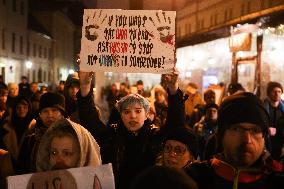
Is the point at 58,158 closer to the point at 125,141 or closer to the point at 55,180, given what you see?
the point at 55,180

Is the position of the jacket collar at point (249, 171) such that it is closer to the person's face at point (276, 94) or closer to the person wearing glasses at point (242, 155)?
the person wearing glasses at point (242, 155)

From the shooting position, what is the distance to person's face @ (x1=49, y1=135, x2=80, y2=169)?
9.36ft

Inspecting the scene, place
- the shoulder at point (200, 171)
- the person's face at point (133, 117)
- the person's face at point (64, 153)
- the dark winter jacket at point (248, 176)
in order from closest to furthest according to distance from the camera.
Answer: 1. the dark winter jacket at point (248, 176)
2. the shoulder at point (200, 171)
3. the person's face at point (64, 153)
4. the person's face at point (133, 117)

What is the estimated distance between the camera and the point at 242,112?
8.66ft

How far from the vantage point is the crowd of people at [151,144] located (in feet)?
8.40

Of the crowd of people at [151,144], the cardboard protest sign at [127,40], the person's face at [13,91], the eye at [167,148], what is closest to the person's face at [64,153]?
the crowd of people at [151,144]

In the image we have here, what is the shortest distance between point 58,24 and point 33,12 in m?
5.12

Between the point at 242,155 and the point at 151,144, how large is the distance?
6.09 ft

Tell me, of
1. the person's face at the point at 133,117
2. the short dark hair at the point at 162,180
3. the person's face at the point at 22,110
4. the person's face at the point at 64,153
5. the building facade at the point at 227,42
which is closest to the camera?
the short dark hair at the point at 162,180

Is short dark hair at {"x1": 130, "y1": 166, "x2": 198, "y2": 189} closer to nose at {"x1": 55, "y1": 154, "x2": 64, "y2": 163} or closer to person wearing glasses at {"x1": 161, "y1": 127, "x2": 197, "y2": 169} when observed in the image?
nose at {"x1": 55, "y1": 154, "x2": 64, "y2": 163}

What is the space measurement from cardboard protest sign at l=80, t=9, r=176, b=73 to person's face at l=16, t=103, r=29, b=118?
4.19m

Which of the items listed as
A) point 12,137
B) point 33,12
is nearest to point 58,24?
point 33,12

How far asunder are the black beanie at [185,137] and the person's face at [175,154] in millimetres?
38

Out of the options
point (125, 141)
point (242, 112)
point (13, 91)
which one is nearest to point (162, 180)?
point (242, 112)
